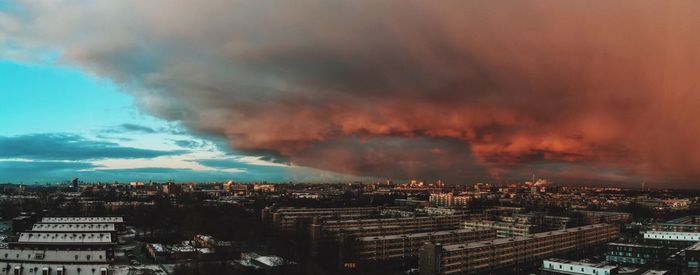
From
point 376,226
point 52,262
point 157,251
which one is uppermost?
point 52,262

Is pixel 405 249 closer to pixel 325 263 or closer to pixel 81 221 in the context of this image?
pixel 325 263

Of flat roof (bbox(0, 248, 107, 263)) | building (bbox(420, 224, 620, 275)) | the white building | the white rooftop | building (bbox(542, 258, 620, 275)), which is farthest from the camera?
the white rooftop

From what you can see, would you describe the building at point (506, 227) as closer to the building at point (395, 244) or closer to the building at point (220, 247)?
the building at point (395, 244)

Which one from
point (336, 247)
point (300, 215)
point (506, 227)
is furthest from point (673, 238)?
point (300, 215)

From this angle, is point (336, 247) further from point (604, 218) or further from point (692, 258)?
point (604, 218)

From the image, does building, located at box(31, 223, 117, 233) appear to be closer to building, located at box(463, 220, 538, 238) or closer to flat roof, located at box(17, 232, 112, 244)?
flat roof, located at box(17, 232, 112, 244)

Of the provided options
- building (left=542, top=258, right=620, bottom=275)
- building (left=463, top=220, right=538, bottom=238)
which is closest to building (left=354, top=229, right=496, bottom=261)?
building (left=463, top=220, right=538, bottom=238)
